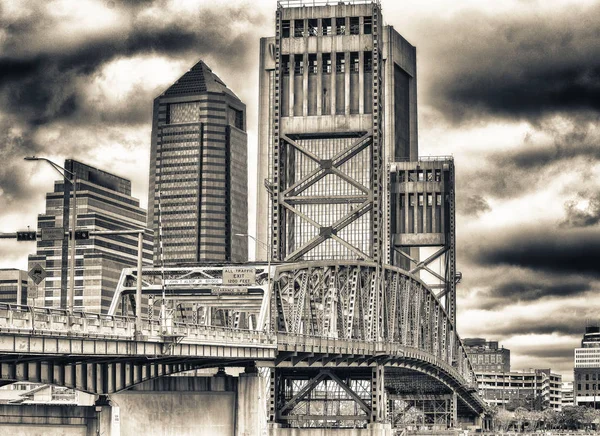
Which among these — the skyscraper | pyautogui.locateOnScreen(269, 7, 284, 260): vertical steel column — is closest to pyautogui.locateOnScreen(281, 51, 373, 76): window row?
the skyscraper

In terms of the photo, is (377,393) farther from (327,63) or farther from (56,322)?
(56,322)

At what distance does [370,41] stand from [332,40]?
14.9 ft

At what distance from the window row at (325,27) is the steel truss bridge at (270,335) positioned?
30.7 metres

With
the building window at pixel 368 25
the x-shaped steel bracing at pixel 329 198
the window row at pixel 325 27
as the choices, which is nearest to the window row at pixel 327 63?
the window row at pixel 325 27

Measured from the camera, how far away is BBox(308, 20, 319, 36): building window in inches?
6841

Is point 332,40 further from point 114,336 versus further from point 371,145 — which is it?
point 114,336

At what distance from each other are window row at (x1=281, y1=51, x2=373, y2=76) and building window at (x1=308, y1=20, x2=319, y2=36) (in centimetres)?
321

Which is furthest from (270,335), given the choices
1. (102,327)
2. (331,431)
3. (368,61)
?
(368,61)

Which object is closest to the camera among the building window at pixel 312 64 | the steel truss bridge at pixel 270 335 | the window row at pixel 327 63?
the steel truss bridge at pixel 270 335

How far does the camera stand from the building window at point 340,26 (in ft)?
571

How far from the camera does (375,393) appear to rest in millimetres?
146125

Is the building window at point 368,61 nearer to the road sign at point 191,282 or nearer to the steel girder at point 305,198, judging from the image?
the steel girder at point 305,198

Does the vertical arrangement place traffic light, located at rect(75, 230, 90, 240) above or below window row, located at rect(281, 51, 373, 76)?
below

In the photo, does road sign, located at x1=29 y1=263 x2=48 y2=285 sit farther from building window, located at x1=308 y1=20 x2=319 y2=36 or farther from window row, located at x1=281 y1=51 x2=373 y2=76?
building window, located at x1=308 y1=20 x2=319 y2=36
